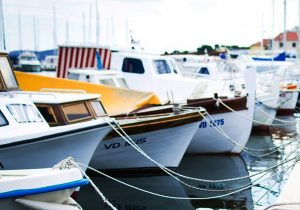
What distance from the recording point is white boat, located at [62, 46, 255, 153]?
16.1 m

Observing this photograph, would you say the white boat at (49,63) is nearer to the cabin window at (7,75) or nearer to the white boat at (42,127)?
the cabin window at (7,75)

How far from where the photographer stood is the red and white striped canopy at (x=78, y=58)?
758 inches

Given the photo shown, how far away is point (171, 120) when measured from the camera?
1291cm

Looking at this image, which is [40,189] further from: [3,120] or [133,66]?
[133,66]

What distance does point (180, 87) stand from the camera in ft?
59.4

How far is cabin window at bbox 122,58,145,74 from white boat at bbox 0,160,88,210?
12.1m

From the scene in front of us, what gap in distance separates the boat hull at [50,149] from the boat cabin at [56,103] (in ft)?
2.24

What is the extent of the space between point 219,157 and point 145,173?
3.56 meters

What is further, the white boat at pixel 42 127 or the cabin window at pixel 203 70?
the cabin window at pixel 203 70

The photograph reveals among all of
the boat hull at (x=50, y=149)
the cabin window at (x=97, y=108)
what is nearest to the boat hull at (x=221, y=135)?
the cabin window at (x=97, y=108)

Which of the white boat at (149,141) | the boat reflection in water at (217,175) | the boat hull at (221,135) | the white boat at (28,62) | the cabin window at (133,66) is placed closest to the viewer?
the boat reflection in water at (217,175)

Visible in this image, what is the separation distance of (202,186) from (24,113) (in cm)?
516

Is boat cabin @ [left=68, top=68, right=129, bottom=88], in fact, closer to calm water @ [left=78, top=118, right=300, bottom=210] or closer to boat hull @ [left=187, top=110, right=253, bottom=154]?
boat hull @ [left=187, top=110, right=253, bottom=154]

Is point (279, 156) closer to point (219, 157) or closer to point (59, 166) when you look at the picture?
point (219, 157)
